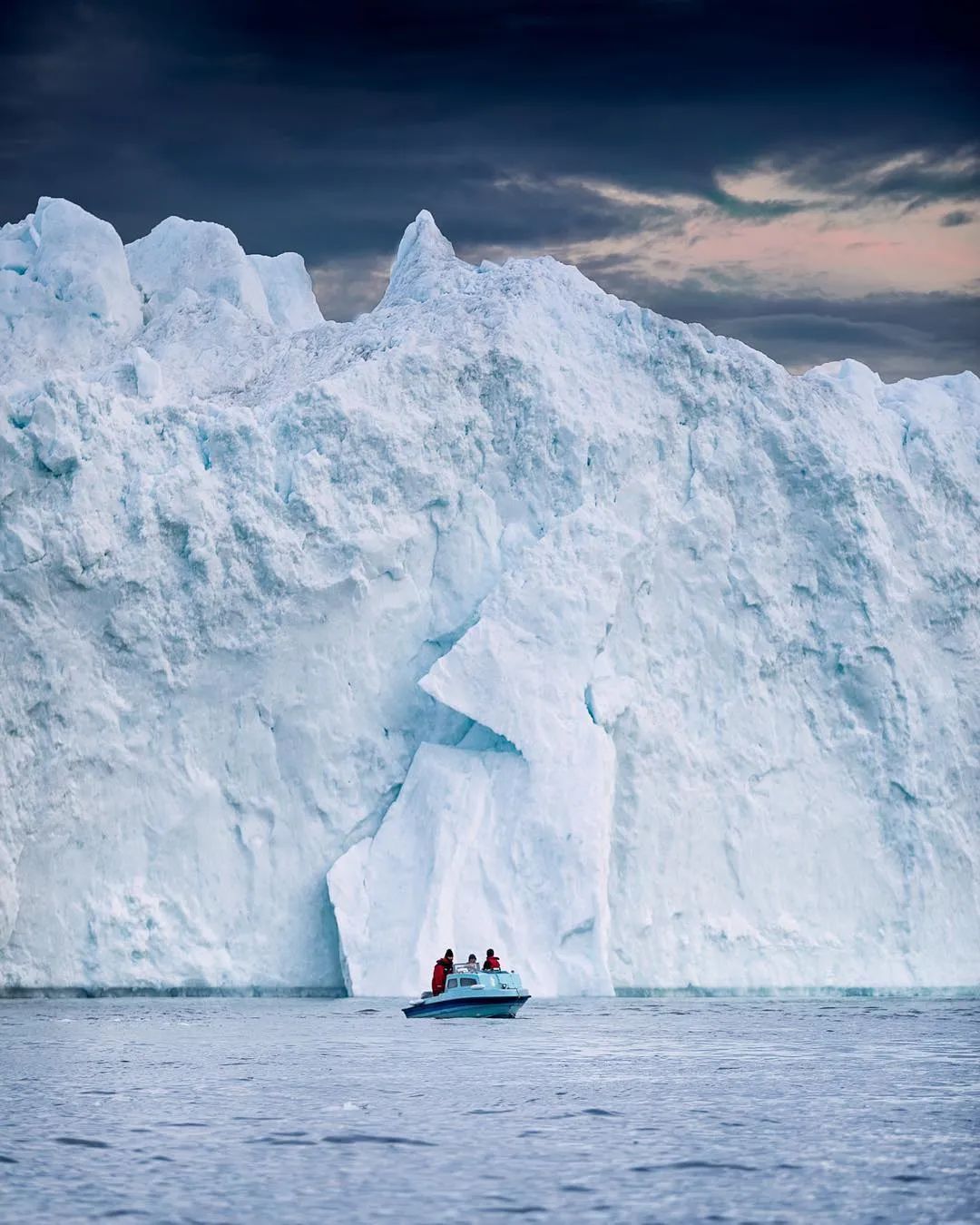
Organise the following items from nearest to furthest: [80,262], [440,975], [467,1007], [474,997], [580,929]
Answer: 1. [474,997]
2. [467,1007]
3. [440,975]
4. [580,929]
5. [80,262]

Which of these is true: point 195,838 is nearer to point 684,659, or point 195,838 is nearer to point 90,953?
point 90,953

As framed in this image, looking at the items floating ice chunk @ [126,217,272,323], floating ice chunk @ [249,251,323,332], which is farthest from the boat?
floating ice chunk @ [249,251,323,332]

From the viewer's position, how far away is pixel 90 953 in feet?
103

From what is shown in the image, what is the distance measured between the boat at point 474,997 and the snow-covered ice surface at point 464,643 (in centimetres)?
263

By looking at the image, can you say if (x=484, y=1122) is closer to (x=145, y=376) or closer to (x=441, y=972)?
(x=441, y=972)

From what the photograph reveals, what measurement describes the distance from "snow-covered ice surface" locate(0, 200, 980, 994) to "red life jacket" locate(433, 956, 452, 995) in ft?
6.52

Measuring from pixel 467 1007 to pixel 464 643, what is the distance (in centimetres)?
736

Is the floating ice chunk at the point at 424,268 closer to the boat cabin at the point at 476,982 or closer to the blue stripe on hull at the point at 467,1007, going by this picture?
the boat cabin at the point at 476,982

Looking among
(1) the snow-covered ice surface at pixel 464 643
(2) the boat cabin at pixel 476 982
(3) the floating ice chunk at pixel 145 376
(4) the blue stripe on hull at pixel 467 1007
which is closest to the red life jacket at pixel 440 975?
(2) the boat cabin at pixel 476 982

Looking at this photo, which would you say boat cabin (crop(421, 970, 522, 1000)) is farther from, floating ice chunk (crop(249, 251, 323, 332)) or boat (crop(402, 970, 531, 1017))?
floating ice chunk (crop(249, 251, 323, 332))

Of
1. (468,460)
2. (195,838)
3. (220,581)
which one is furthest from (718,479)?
(195,838)

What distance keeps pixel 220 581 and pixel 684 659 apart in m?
9.48

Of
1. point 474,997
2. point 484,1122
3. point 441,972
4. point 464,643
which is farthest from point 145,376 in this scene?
point 484,1122

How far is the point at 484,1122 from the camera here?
571 inches
